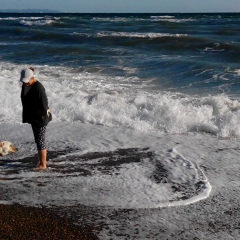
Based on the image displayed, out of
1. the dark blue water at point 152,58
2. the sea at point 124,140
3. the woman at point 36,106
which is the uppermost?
the woman at point 36,106

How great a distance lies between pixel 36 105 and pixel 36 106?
0.02 m

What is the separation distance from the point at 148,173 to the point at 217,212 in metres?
1.42

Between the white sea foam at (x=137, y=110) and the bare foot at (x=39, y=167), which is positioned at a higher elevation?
the white sea foam at (x=137, y=110)

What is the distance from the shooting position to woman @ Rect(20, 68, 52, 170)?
606cm

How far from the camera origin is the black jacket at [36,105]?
6.13 metres

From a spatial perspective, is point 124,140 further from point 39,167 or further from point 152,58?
point 152,58

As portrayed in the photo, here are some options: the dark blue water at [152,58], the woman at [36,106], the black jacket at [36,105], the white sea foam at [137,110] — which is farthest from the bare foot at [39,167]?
the dark blue water at [152,58]

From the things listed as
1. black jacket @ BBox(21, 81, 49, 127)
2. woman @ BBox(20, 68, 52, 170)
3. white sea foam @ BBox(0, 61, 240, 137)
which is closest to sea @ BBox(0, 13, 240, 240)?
white sea foam @ BBox(0, 61, 240, 137)

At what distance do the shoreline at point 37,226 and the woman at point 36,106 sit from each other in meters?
1.45

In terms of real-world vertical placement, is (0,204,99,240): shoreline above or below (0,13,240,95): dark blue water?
below

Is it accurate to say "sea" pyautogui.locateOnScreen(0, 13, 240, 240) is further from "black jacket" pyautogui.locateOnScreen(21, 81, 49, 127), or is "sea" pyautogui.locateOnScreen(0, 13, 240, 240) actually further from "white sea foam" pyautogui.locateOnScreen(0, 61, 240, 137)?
"black jacket" pyautogui.locateOnScreen(21, 81, 49, 127)

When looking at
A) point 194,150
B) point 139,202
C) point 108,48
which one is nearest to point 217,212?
point 139,202

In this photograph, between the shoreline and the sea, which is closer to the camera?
the shoreline

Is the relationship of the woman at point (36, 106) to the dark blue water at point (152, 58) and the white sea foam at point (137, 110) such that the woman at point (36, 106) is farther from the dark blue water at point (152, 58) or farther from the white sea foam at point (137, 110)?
the dark blue water at point (152, 58)
